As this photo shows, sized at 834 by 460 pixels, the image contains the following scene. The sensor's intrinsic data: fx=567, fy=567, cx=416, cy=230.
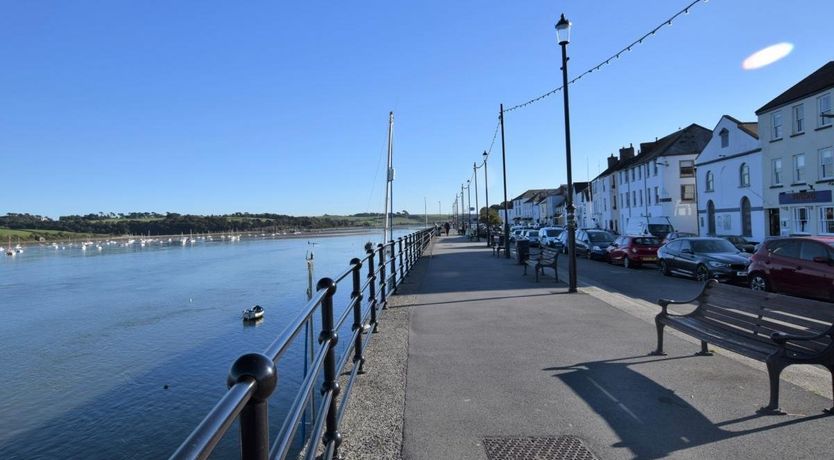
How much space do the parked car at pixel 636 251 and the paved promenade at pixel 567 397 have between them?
14.3 metres

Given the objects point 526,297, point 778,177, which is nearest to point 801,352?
point 526,297

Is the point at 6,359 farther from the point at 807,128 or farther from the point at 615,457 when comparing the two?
the point at 807,128

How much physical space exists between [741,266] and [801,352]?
40.3ft

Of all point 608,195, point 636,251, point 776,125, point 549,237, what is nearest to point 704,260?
point 636,251

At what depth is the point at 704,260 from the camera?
16.3 m

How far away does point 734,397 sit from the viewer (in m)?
4.94

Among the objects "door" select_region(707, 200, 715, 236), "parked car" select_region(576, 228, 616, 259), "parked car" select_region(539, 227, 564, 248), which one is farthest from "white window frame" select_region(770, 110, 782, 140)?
"parked car" select_region(539, 227, 564, 248)

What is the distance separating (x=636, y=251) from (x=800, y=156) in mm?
16262

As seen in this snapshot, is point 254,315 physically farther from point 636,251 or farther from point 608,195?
point 608,195

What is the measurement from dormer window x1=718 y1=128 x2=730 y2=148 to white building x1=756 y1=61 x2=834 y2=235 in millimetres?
5184

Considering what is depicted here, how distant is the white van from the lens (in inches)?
1383

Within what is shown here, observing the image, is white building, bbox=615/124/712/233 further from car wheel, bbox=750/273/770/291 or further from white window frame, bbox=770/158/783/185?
car wheel, bbox=750/273/770/291

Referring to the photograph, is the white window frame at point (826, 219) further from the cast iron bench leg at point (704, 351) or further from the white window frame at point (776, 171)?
the cast iron bench leg at point (704, 351)

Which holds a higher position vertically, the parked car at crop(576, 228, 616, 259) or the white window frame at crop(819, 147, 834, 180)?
the white window frame at crop(819, 147, 834, 180)
